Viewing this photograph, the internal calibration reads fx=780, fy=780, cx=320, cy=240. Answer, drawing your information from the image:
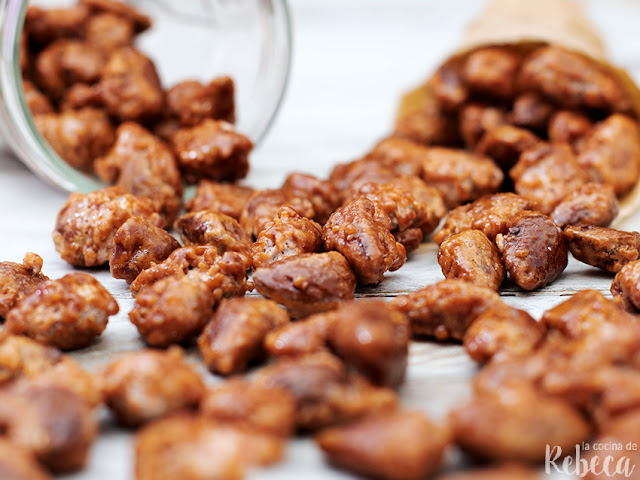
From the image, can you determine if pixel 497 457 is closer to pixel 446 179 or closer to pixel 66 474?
pixel 66 474

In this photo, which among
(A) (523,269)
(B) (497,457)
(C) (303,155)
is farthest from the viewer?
(C) (303,155)

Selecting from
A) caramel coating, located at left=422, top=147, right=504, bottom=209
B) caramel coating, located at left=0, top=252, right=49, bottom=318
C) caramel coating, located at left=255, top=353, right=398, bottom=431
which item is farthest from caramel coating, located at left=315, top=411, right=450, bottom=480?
caramel coating, located at left=422, top=147, right=504, bottom=209

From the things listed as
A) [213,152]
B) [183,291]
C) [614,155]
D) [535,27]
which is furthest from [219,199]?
[535,27]

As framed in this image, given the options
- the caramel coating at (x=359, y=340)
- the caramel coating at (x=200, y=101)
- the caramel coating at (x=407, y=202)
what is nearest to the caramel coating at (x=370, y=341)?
the caramel coating at (x=359, y=340)

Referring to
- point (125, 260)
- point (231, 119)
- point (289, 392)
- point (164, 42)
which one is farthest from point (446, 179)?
point (164, 42)

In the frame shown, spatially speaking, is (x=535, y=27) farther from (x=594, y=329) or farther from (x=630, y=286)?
(x=594, y=329)

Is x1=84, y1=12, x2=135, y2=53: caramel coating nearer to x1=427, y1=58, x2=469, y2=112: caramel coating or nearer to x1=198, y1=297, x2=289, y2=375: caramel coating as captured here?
x1=427, y1=58, x2=469, y2=112: caramel coating
